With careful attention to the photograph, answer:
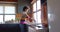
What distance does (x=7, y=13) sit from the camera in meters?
5.39

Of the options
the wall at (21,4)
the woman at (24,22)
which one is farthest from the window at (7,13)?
the woman at (24,22)

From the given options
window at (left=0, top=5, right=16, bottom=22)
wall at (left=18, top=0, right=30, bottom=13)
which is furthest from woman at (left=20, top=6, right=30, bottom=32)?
window at (left=0, top=5, right=16, bottom=22)

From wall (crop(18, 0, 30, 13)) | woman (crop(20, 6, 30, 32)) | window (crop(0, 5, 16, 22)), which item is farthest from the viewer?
window (crop(0, 5, 16, 22))

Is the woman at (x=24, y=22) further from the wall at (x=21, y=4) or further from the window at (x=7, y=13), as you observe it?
the window at (x=7, y=13)

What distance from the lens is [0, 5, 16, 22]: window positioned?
5320 mm

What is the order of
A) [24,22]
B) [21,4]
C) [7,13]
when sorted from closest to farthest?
[24,22] < [21,4] < [7,13]

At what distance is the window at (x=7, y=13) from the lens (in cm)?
532

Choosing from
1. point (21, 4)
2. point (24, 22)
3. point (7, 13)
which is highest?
point (21, 4)

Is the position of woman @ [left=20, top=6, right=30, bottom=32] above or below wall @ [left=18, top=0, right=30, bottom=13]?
below

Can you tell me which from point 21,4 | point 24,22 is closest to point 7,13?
point 21,4

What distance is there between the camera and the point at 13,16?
5.41m

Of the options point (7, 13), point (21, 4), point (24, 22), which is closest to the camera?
point (24, 22)

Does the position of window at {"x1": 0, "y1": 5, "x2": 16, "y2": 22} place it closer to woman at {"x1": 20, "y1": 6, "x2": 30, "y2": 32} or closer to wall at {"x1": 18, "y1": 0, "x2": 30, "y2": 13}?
wall at {"x1": 18, "y1": 0, "x2": 30, "y2": 13}

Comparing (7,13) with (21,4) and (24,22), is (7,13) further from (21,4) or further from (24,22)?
(24,22)
